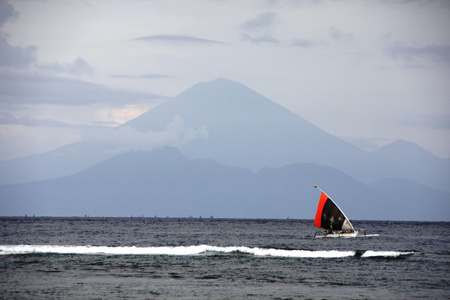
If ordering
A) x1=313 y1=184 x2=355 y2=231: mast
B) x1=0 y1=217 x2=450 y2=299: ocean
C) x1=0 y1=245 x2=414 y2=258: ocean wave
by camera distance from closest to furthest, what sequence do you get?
x1=0 y1=217 x2=450 y2=299: ocean
x1=0 y1=245 x2=414 y2=258: ocean wave
x1=313 y1=184 x2=355 y2=231: mast

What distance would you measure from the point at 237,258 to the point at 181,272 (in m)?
11.4

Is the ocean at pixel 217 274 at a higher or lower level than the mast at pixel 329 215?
lower

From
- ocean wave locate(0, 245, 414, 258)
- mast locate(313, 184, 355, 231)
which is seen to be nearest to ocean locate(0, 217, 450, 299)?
ocean wave locate(0, 245, 414, 258)

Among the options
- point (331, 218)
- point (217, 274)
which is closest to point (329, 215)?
point (331, 218)

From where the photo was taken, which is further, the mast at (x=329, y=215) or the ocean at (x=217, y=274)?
the mast at (x=329, y=215)

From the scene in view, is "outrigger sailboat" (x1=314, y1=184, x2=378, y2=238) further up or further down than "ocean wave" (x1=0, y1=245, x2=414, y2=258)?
further up

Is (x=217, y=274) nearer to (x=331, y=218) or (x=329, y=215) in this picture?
(x=329, y=215)

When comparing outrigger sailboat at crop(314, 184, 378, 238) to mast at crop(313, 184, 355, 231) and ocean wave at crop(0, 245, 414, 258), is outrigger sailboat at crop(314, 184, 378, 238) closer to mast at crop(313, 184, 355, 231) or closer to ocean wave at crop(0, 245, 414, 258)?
mast at crop(313, 184, 355, 231)

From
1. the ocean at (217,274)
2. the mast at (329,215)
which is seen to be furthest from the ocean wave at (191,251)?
the mast at (329,215)

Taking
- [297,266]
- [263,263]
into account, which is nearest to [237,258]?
[263,263]

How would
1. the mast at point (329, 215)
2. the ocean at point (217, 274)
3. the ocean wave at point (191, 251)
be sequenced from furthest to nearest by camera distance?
the mast at point (329, 215) → the ocean wave at point (191, 251) → the ocean at point (217, 274)

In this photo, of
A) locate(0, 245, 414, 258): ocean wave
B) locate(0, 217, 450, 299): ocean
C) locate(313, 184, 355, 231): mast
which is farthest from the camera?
locate(313, 184, 355, 231): mast

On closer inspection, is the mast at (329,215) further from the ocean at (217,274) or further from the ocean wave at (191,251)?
the ocean at (217,274)

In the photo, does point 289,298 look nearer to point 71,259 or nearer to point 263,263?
point 263,263
